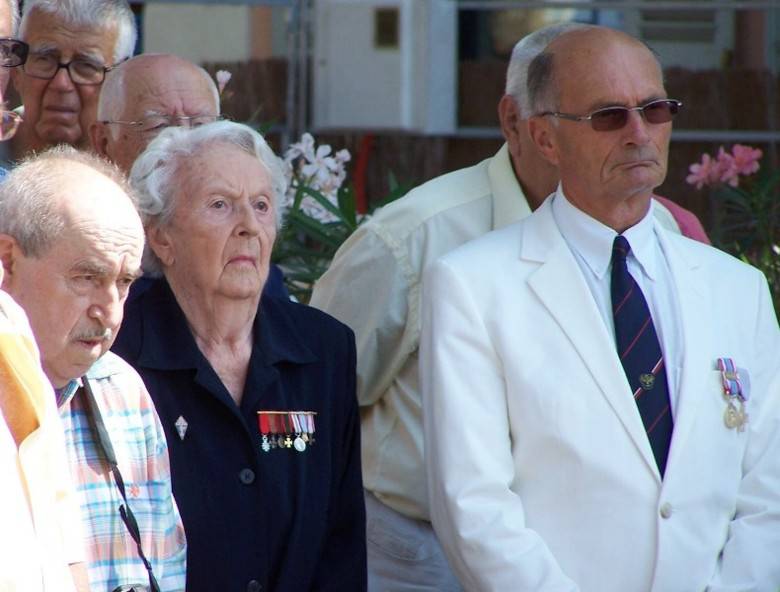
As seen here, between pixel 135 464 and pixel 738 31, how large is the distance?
593 centimetres

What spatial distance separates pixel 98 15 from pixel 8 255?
70.6 inches

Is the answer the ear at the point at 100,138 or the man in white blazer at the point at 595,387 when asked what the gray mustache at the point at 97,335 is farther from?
the ear at the point at 100,138

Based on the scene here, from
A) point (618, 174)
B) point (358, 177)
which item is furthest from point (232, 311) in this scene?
point (358, 177)

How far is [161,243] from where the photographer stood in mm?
3844

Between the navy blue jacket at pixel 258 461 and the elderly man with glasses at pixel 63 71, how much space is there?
41.5 inches

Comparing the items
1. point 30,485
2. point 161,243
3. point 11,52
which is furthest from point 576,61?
point 30,485

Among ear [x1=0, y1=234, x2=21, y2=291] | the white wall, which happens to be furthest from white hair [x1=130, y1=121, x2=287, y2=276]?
the white wall

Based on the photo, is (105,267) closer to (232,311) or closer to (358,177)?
(232,311)

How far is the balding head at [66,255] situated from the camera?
124 inches

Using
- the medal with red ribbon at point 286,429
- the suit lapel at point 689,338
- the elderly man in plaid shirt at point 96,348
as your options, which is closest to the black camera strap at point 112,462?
the elderly man in plaid shirt at point 96,348

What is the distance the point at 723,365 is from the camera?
12.6ft

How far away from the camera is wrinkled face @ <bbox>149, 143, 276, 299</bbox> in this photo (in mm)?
3787

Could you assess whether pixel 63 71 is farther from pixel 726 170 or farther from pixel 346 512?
pixel 726 170

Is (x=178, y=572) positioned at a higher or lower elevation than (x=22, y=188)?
lower
